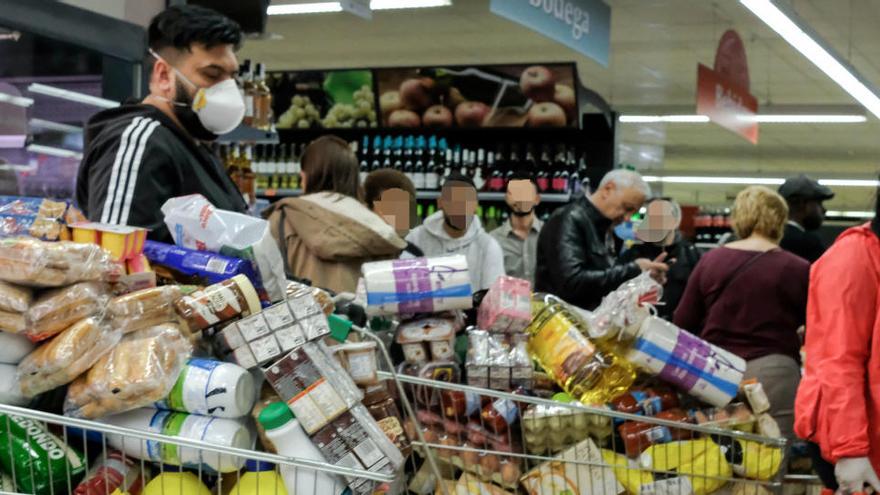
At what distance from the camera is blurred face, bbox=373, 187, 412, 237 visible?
3667 millimetres

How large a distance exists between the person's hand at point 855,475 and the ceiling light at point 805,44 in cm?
Result: 460

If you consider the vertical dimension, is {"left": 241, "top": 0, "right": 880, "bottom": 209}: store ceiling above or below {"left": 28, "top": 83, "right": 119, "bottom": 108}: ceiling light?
above

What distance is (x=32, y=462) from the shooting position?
163cm

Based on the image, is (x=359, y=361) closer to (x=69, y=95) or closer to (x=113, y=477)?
(x=113, y=477)

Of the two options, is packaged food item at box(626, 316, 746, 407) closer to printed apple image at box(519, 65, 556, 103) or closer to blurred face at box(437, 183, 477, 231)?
blurred face at box(437, 183, 477, 231)

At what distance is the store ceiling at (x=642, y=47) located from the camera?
500 inches

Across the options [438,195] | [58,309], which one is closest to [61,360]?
[58,309]

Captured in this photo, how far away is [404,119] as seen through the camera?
10.0 metres

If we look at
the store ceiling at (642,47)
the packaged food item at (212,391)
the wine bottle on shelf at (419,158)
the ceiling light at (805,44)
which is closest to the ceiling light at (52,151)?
the packaged food item at (212,391)

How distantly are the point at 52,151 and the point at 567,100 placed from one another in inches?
233

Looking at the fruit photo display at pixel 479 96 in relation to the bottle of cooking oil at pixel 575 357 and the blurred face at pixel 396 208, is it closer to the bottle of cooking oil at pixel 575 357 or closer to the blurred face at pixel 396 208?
the blurred face at pixel 396 208

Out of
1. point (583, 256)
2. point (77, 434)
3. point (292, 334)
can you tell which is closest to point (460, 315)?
point (292, 334)

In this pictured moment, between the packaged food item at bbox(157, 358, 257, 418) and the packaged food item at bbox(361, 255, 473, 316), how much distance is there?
0.61m

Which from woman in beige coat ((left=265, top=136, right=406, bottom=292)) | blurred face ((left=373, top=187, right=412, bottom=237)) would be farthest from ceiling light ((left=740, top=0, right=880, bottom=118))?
woman in beige coat ((left=265, top=136, right=406, bottom=292))
